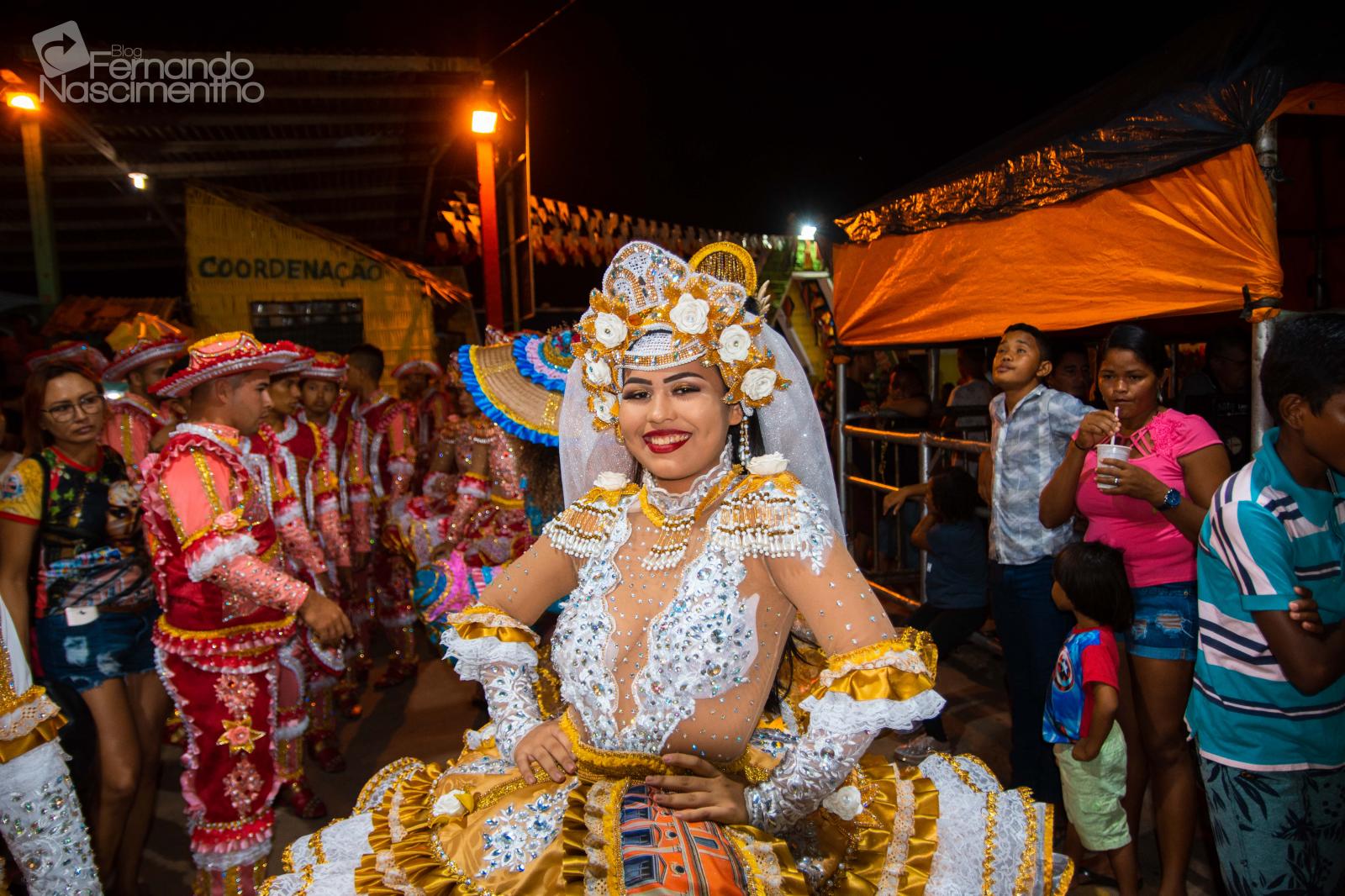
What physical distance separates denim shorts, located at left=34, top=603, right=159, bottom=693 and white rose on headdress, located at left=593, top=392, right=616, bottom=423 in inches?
98.8

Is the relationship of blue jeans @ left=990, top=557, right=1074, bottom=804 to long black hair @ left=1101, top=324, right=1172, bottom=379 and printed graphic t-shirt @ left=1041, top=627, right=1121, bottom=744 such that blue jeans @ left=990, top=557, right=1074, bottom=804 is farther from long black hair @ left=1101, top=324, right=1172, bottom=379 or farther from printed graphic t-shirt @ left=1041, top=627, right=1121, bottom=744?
long black hair @ left=1101, top=324, right=1172, bottom=379

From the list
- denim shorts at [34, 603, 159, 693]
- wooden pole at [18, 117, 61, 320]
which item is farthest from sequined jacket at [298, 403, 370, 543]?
wooden pole at [18, 117, 61, 320]

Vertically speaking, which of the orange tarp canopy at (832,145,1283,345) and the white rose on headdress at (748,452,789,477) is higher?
the orange tarp canopy at (832,145,1283,345)

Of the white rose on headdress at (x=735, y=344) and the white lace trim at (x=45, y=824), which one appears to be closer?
the white rose on headdress at (x=735, y=344)

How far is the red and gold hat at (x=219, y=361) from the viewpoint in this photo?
3.40 m

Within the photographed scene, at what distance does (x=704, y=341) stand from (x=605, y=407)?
1.09ft

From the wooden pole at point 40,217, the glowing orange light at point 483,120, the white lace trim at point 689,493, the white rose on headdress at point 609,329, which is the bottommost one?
the white lace trim at point 689,493

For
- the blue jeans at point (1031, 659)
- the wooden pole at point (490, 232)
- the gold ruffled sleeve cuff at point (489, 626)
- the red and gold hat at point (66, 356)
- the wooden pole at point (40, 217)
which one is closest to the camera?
the gold ruffled sleeve cuff at point (489, 626)

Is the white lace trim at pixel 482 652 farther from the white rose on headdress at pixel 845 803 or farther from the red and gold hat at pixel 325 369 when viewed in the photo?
the red and gold hat at pixel 325 369

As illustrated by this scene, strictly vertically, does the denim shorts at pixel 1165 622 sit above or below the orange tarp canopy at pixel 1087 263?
below

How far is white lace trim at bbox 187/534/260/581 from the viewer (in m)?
3.19

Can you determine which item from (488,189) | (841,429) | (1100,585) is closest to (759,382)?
(1100,585)

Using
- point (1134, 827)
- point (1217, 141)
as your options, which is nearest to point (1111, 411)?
point (1217, 141)

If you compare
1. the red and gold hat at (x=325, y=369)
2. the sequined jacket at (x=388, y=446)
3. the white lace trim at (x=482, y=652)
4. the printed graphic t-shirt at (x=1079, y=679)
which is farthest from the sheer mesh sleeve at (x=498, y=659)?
the sequined jacket at (x=388, y=446)
